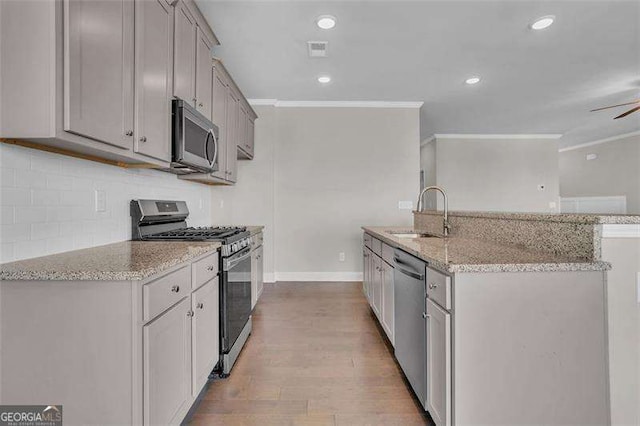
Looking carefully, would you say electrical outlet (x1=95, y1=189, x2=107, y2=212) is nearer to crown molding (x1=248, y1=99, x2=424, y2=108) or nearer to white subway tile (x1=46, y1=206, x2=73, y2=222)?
white subway tile (x1=46, y1=206, x2=73, y2=222)

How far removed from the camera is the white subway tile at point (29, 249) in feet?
4.48

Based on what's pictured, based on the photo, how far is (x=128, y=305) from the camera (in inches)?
45.6

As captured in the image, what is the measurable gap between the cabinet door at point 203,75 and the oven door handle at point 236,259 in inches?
45.0

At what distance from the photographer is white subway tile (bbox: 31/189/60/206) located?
1455mm

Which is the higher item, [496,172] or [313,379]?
[496,172]

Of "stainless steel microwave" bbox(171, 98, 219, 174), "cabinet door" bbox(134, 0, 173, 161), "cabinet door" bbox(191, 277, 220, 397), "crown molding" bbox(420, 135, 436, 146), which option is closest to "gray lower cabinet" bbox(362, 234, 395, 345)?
"cabinet door" bbox(191, 277, 220, 397)

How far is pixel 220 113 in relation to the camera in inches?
116

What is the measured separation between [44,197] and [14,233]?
0.23 metres

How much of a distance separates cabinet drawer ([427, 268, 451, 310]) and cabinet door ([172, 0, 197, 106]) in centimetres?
188

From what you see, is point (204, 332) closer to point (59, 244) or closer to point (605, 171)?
point (59, 244)

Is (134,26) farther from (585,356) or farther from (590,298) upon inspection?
(585,356)

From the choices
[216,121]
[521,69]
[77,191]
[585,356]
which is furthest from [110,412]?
[521,69]

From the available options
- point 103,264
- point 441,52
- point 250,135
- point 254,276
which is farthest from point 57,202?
point 441,52

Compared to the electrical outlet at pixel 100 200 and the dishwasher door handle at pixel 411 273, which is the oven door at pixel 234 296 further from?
the dishwasher door handle at pixel 411 273
